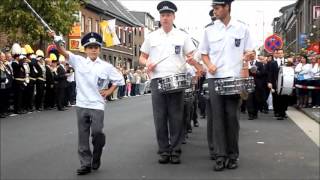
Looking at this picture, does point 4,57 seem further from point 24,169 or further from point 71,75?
point 24,169

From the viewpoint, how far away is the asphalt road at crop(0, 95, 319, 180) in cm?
713

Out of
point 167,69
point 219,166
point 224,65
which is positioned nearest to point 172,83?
point 167,69

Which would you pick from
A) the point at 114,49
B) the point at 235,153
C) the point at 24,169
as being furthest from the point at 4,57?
the point at 114,49

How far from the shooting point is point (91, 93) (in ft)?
24.3

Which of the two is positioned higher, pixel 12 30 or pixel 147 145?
pixel 12 30

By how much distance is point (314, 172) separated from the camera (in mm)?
7062

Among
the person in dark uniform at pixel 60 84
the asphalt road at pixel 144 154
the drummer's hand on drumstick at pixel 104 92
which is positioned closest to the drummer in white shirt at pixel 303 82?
the asphalt road at pixel 144 154

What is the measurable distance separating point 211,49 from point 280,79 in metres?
8.05

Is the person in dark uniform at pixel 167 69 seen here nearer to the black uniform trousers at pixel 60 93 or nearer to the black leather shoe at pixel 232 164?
the black leather shoe at pixel 232 164

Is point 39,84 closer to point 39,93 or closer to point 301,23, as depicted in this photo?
point 39,93

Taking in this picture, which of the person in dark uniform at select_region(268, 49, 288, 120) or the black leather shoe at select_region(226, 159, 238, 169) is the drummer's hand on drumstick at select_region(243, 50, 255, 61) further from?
the person in dark uniform at select_region(268, 49, 288, 120)

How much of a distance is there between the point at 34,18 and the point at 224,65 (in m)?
20.8

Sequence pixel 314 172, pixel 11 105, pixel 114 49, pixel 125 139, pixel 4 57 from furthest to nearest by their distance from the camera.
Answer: pixel 114 49 < pixel 11 105 < pixel 4 57 < pixel 125 139 < pixel 314 172

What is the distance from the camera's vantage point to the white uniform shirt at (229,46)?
24.1ft
